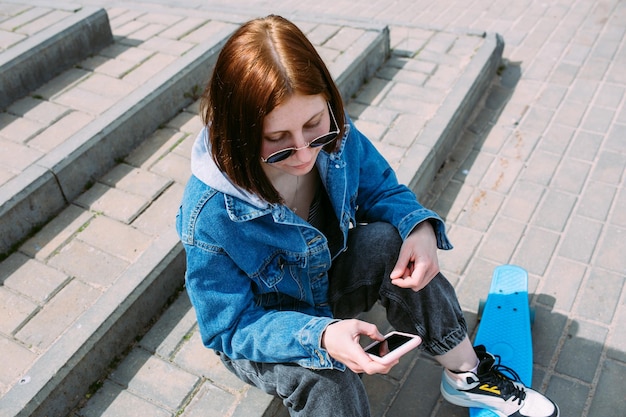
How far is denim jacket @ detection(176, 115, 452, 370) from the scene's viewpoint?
1820 mm

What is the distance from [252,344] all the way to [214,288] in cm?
21

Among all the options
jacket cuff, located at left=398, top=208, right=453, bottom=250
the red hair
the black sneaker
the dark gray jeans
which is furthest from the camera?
the black sneaker

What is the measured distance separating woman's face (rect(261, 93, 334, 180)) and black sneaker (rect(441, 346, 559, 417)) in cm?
112

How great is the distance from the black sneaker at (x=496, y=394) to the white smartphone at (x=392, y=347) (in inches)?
21.5

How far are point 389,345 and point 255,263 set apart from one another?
0.50m

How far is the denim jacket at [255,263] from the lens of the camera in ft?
5.97

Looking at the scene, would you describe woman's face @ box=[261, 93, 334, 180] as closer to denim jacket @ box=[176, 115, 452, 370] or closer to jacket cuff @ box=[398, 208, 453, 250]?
denim jacket @ box=[176, 115, 452, 370]

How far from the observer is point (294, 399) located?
1.92 metres

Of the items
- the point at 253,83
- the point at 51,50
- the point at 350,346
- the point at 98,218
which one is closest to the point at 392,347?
the point at 350,346

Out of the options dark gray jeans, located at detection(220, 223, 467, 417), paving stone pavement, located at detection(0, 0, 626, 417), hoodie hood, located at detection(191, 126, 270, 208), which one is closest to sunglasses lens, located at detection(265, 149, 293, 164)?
hoodie hood, located at detection(191, 126, 270, 208)

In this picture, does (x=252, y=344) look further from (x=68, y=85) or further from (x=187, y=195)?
(x=68, y=85)

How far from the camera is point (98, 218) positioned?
306 cm

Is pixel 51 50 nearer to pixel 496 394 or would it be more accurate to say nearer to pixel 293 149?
pixel 293 149

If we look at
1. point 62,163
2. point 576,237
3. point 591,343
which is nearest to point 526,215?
point 576,237
